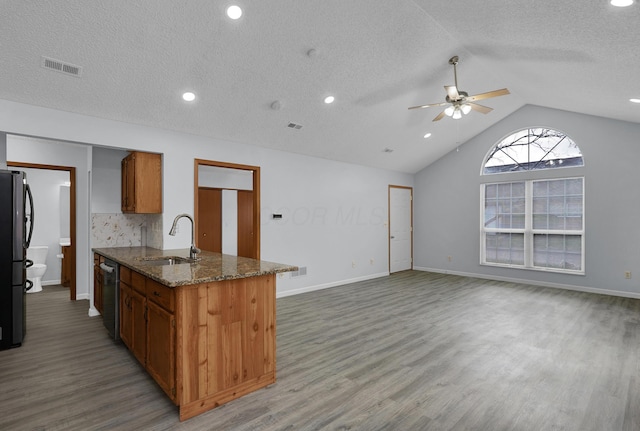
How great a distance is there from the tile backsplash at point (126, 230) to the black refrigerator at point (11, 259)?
1057mm

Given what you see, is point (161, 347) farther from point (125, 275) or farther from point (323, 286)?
point (323, 286)

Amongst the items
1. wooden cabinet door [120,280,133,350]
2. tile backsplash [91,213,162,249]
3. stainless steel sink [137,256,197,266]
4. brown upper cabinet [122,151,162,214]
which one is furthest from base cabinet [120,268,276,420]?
tile backsplash [91,213,162,249]

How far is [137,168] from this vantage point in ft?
13.1

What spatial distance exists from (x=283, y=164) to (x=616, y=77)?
433 centimetres

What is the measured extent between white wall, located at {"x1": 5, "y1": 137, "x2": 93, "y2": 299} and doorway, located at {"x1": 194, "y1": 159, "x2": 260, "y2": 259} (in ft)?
7.22

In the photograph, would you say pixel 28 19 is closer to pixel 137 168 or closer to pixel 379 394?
pixel 137 168

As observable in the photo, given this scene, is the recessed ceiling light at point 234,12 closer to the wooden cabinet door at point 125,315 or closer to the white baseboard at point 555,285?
the wooden cabinet door at point 125,315

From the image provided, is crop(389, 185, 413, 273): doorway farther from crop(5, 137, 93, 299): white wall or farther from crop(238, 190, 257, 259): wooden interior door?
crop(5, 137, 93, 299): white wall

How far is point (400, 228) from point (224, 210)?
4.24 meters

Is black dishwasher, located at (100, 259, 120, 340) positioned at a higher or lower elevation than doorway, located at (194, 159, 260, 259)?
lower

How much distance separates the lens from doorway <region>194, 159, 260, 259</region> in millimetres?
7438

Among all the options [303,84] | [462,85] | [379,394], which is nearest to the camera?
[379,394]

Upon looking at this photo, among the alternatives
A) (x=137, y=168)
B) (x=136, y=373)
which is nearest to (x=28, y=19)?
(x=137, y=168)

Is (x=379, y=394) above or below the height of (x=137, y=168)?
below
